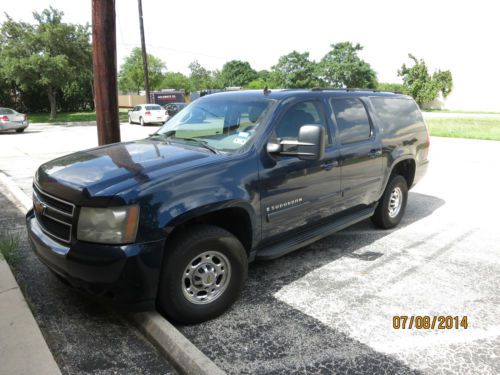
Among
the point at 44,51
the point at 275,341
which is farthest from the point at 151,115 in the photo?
the point at 275,341

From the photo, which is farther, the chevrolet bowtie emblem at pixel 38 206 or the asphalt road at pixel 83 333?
the chevrolet bowtie emblem at pixel 38 206

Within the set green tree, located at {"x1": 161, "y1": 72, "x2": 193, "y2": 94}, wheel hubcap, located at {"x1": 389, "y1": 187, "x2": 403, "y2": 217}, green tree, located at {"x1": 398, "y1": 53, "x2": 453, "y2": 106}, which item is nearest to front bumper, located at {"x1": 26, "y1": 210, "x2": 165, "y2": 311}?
wheel hubcap, located at {"x1": 389, "y1": 187, "x2": 403, "y2": 217}

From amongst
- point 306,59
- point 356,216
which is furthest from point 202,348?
point 306,59

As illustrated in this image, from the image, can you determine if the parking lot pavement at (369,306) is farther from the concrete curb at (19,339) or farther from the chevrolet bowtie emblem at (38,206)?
the chevrolet bowtie emblem at (38,206)

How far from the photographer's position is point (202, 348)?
2922mm

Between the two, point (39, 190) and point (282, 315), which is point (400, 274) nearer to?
point (282, 315)

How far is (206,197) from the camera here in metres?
3.02

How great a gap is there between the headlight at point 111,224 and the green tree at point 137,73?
204ft

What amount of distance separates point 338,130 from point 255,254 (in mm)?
1639

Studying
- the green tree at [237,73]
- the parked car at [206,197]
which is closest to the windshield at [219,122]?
the parked car at [206,197]

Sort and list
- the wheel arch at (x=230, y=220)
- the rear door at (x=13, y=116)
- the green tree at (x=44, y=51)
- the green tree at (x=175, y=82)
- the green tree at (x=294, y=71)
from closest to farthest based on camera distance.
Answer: the wheel arch at (x=230, y=220) → the rear door at (x=13, y=116) → the green tree at (x=44, y=51) → the green tree at (x=294, y=71) → the green tree at (x=175, y=82)

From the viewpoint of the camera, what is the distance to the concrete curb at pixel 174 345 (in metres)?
2.54

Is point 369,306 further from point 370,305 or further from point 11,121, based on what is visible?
point 11,121
